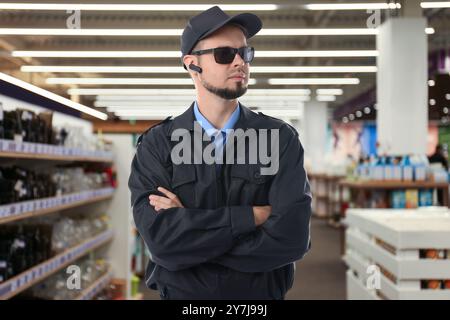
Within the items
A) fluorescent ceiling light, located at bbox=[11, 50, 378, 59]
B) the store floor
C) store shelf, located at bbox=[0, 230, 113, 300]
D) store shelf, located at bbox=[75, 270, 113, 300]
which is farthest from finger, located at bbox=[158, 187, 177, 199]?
fluorescent ceiling light, located at bbox=[11, 50, 378, 59]

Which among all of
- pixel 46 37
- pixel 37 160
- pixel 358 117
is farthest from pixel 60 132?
pixel 358 117

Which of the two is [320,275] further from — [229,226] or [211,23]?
[211,23]

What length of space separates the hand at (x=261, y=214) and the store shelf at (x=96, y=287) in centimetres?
311

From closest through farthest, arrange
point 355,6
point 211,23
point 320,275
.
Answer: point 211,23 < point 355,6 < point 320,275

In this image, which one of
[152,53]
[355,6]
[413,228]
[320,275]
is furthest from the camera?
[320,275]

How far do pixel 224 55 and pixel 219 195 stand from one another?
14.3 inches

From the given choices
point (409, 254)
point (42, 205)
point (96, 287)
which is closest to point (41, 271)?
point (42, 205)

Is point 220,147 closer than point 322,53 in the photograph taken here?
Yes

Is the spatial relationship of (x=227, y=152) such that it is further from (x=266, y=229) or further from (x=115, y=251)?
(x=115, y=251)

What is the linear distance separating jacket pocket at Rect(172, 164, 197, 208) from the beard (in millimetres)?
201

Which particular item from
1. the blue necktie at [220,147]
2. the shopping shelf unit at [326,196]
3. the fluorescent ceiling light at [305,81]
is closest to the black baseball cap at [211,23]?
the blue necktie at [220,147]

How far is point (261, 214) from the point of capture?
55.4 inches

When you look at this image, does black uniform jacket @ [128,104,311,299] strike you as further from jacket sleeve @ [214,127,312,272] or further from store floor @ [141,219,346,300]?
store floor @ [141,219,346,300]

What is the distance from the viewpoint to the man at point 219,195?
1369mm
